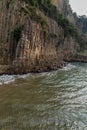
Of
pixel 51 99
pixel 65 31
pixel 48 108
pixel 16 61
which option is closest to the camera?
pixel 48 108

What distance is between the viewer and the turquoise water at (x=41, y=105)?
959 inches

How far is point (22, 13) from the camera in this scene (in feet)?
200

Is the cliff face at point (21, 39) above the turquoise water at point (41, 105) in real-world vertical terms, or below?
above

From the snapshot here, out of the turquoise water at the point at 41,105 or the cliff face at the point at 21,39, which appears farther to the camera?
the cliff face at the point at 21,39

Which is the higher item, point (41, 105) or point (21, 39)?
point (21, 39)

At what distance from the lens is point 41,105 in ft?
99.1

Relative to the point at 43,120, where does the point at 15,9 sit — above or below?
above

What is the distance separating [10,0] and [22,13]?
411cm

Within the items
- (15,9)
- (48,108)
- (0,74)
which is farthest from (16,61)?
(48,108)

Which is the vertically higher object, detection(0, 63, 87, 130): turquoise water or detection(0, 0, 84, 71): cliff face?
detection(0, 0, 84, 71): cliff face

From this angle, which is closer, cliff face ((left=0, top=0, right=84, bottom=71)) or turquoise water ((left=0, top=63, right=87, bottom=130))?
turquoise water ((left=0, top=63, right=87, bottom=130))

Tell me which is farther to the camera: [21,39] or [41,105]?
[21,39]

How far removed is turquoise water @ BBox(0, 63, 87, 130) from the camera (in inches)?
959

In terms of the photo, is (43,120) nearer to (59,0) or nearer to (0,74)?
(0,74)
